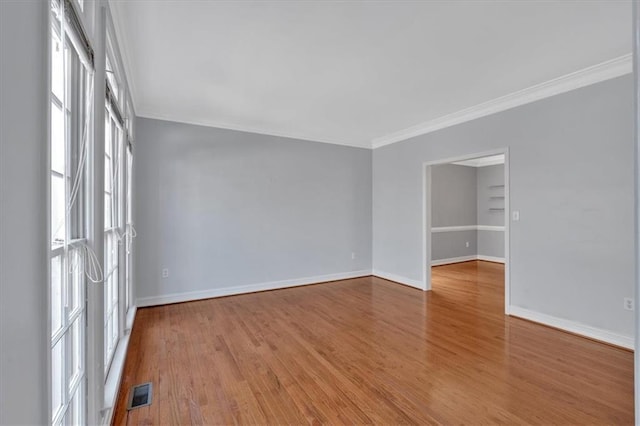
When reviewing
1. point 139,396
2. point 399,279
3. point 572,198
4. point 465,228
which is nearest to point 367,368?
point 139,396

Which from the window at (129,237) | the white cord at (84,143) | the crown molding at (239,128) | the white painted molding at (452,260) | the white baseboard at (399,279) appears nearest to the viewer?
the white cord at (84,143)

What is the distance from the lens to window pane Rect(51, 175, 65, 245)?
106cm

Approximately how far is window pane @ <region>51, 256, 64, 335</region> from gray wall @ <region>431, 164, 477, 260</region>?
6924 mm

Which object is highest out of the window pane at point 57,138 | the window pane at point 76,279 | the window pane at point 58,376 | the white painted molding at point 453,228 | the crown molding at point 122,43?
the crown molding at point 122,43

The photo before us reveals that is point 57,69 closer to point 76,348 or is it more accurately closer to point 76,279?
point 76,279

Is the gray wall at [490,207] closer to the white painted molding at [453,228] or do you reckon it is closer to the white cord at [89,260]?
the white painted molding at [453,228]

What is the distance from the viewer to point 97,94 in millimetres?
1469

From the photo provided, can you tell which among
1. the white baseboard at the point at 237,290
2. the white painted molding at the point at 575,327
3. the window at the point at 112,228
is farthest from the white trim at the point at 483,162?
the window at the point at 112,228

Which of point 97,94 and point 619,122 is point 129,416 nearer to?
point 97,94

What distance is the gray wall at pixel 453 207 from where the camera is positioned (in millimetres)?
7094
